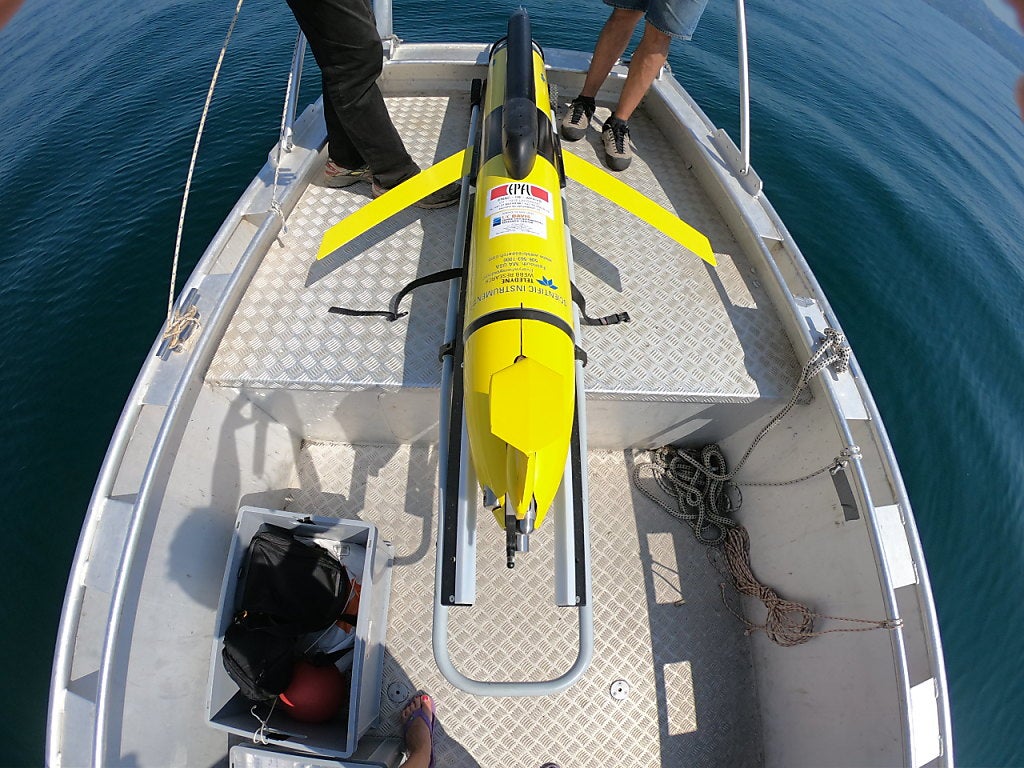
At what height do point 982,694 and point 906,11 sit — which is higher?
point 906,11

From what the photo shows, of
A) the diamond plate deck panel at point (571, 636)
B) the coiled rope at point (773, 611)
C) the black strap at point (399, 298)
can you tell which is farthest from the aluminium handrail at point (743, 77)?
the coiled rope at point (773, 611)

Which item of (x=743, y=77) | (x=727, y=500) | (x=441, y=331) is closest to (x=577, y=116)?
(x=743, y=77)

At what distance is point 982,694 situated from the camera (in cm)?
297

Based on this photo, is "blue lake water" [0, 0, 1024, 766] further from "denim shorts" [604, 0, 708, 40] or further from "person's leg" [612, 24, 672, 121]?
"denim shorts" [604, 0, 708, 40]

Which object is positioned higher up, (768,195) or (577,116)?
(768,195)

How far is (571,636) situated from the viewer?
2.62 m

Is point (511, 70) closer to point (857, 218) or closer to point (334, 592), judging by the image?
point (334, 592)

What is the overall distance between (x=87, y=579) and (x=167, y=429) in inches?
22.8

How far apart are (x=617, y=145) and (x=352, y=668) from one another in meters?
3.42

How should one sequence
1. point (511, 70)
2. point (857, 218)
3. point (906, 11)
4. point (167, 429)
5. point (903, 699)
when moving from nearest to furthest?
point (903, 699) < point (167, 429) < point (511, 70) < point (857, 218) < point (906, 11)

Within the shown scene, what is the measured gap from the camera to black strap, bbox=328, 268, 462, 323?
2.46 meters

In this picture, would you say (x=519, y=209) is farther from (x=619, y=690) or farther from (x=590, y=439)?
(x=619, y=690)

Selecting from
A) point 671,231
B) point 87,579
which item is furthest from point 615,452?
point 87,579

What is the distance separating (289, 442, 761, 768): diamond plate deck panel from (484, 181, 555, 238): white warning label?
1.43m
